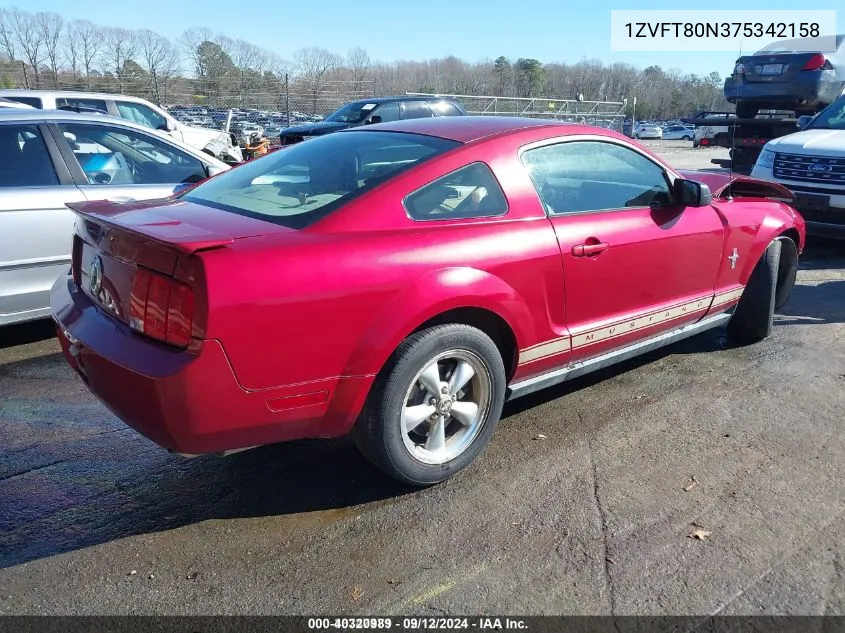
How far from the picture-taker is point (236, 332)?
2459 mm

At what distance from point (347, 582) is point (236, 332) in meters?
0.98

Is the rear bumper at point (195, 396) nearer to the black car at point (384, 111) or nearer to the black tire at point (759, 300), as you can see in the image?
the black tire at point (759, 300)

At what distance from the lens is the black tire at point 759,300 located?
4.84 meters

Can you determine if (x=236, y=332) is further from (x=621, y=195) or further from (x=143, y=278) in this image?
(x=621, y=195)

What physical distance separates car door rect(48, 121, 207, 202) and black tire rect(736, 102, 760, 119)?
11469mm

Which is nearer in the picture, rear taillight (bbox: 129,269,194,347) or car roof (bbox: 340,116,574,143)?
rear taillight (bbox: 129,269,194,347)

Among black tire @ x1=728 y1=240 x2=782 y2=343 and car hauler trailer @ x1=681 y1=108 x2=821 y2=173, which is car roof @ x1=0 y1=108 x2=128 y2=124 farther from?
car hauler trailer @ x1=681 y1=108 x2=821 y2=173

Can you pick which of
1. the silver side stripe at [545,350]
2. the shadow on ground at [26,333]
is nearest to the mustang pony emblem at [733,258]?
the silver side stripe at [545,350]

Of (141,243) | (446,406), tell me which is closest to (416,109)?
(446,406)

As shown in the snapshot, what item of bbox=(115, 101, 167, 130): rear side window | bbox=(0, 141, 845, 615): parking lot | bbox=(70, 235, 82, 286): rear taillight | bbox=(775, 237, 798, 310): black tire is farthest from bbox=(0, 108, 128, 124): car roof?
bbox=(115, 101, 167, 130): rear side window

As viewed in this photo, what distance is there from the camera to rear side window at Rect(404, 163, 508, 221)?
10.1 ft

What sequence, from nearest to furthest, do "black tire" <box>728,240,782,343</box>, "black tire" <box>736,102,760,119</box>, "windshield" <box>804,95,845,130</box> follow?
"black tire" <box>728,240,782,343</box> < "windshield" <box>804,95,845,130</box> < "black tire" <box>736,102,760,119</box>

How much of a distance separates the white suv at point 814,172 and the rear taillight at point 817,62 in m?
4.17

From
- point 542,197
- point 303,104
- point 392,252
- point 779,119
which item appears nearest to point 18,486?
point 392,252
